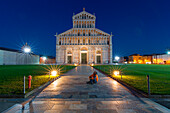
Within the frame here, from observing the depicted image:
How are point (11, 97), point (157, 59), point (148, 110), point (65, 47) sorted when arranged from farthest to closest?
point (157, 59) → point (65, 47) → point (11, 97) → point (148, 110)

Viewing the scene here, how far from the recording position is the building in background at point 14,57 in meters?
38.9

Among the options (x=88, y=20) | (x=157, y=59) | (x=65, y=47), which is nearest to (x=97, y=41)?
(x=88, y=20)

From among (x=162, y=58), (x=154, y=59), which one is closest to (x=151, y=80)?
(x=162, y=58)

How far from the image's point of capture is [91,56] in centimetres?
5391

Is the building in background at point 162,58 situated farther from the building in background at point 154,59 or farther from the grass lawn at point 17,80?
the grass lawn at point 17,80

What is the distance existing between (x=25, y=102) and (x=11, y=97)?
3.87ft

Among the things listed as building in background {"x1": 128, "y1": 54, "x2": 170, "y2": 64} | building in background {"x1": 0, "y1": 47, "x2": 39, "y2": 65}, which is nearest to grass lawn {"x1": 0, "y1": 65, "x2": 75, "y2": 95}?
building in background {"x1": 0, "y1": 47, "x2": 39, "y2": 65}

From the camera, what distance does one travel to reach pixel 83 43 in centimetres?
5419

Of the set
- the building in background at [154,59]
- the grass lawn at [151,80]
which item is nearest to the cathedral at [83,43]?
the grass lawn at [151,80]

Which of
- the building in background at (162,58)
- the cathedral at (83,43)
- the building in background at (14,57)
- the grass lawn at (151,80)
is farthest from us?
the building in background at (162,58)

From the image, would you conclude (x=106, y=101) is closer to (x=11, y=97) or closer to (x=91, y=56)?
(x=11, y=97)

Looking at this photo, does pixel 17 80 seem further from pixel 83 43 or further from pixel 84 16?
pixel 84 16

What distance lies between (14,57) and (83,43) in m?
31.5

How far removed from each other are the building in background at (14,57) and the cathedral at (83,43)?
14.8 meters
